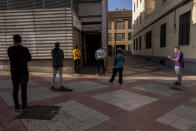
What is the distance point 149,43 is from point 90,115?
17.4 meters

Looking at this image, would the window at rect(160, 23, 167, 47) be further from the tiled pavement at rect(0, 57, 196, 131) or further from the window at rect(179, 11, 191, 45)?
the tiled pavement at rect(0, 57, 196, 131)

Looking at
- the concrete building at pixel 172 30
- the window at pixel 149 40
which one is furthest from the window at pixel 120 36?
the window at pixel 149 40

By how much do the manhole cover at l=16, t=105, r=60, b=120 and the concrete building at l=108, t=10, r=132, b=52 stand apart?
118 feet

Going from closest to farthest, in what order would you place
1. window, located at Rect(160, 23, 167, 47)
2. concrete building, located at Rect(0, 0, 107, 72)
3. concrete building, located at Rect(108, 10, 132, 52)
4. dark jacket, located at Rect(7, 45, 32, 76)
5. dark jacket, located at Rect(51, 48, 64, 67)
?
dark jacket, located at Rect(7, 45, 32, 76)
dark jacket, located at Rect(51, 48, 64, 67)
concrete building, located at Rect(0, 0, 107, 72)
window, located at Rect(160, 23, 167, 47)
concrete building, located at Rect(108, 10, 132, 52)

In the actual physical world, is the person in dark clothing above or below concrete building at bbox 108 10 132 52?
below

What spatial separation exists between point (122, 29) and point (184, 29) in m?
29.8

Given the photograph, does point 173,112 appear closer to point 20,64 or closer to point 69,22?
point 20,64

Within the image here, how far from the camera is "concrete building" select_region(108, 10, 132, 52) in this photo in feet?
126

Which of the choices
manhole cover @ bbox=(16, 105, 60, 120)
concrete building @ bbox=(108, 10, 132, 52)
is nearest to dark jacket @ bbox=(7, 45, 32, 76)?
manhole cover @ bbox=(16, 105, 60, 120)

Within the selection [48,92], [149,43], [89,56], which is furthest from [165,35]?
[48,92]

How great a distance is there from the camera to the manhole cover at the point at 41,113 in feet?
11.0

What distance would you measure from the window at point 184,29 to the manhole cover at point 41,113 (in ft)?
34.6

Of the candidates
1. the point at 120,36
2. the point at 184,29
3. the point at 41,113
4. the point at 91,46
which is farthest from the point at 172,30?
the point at 120,36

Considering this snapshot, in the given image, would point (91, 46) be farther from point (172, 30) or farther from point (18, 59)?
point (18, 59)
